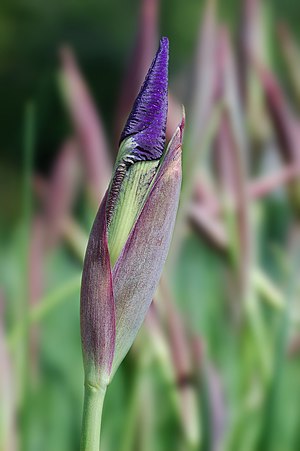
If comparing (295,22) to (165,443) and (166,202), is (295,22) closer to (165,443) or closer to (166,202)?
(165,443)

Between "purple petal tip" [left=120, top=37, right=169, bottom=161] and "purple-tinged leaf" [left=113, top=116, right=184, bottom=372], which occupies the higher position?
"purple petal tip" [left=120, top=37, right=169, bottom=161]

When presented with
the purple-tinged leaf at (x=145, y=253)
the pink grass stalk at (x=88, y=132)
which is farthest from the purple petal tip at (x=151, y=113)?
the pink grass stalk at (x=88, y=132)

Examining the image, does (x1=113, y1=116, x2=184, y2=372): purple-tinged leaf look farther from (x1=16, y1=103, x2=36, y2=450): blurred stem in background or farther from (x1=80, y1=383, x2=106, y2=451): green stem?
(x1=16, y1=103, x2=36, y2=450): blurred stem in background

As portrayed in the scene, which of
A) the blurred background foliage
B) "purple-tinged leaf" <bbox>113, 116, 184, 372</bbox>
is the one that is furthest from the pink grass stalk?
"purple-tinged leaf" <bbox>113, 116, 184, 372</bbox>

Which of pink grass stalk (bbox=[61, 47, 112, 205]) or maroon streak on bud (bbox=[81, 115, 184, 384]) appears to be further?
pink grass stalk (bbox=[61, 47, 112, 205])

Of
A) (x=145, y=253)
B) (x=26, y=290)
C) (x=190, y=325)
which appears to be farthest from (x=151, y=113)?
(x=190, y=325)
